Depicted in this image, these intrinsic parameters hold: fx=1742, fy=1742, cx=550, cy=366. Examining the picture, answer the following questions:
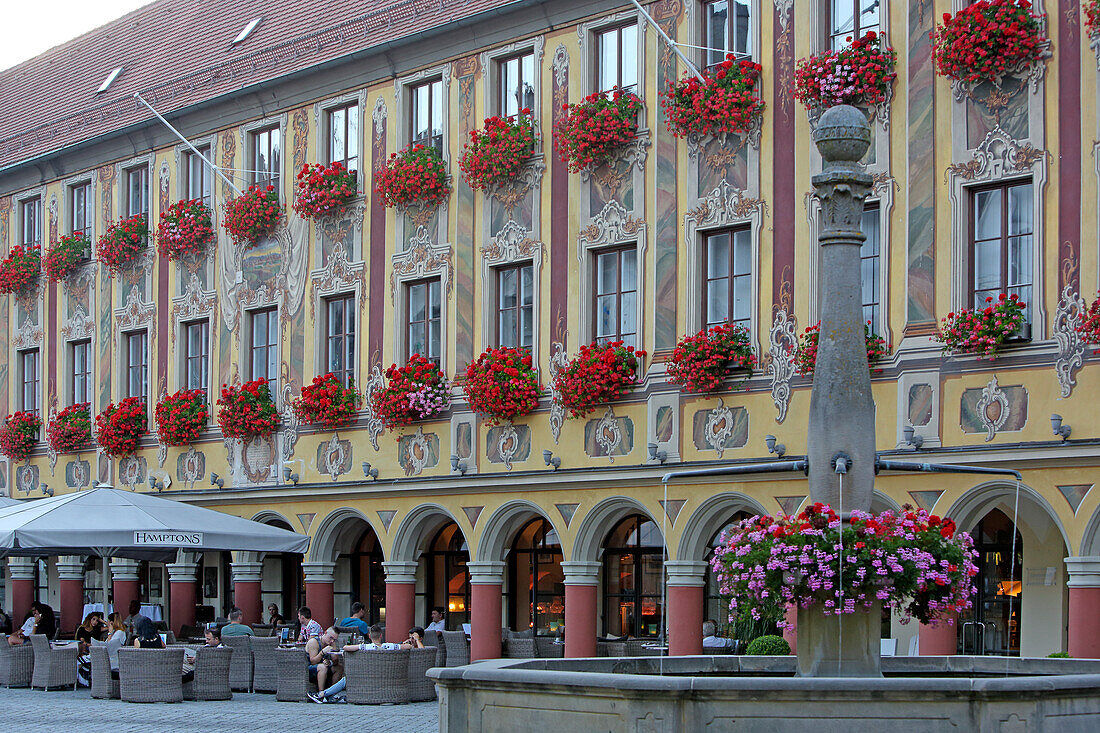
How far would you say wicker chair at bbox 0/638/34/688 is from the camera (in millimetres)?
21609

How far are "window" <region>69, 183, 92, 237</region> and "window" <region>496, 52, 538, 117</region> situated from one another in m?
10.5

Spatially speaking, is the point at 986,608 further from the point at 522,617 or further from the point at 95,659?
the point at 95,659

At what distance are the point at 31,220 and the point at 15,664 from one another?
524 inches

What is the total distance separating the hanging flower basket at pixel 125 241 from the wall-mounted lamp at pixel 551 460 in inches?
412

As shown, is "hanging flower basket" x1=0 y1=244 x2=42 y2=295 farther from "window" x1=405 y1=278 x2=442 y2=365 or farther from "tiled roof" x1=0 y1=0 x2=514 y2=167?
"window" x1=405 y1=278 x2=442 y2=365

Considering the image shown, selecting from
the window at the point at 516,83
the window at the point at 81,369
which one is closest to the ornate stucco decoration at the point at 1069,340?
the window at the point at 516,83

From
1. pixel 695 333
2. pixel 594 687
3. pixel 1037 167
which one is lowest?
pixel 594 687

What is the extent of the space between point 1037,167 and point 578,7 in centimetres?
720

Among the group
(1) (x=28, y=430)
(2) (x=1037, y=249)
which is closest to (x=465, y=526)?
(2) (x=1037, y=249)

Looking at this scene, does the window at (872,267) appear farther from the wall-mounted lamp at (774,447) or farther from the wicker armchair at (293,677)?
the wicker armchair at (293,677)

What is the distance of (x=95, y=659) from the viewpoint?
64.8 ft

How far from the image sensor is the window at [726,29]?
69.4ft

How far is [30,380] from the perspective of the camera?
1288 inches

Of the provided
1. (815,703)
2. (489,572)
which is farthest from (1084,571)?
(815,703)
